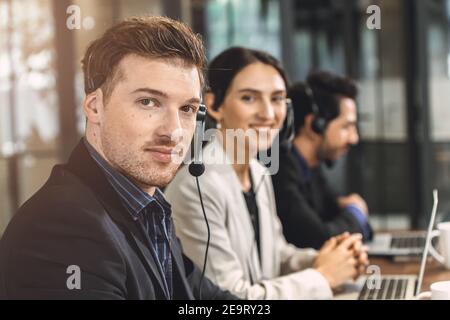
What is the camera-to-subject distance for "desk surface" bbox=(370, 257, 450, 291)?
1.60 meters

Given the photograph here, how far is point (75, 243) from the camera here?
1023 millimetres

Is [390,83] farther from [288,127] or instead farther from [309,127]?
[288,127]

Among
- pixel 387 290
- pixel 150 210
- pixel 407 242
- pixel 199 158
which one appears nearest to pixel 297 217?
pixel 407 242

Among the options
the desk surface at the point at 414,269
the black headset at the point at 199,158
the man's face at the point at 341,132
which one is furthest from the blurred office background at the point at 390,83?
the black headset at the point at 199,158

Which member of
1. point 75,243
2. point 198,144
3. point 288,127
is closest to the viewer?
point 75,243

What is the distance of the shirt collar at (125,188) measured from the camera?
1.11 m

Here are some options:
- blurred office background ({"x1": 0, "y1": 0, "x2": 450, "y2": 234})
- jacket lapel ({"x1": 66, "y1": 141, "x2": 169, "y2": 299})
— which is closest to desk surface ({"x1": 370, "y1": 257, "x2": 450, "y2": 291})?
jacket lapel ({"x1": 66, "y1": 141, "x2": 169, "y2": 299})

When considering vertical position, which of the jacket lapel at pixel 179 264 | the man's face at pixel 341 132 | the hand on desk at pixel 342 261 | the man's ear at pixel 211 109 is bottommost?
the hand on desk at pixel 342 261

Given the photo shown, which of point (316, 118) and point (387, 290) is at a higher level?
point (316, 118)

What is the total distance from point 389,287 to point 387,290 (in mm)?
36

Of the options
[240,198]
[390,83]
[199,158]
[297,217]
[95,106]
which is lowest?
[297,217]

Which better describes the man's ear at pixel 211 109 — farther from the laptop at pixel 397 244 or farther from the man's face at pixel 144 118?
the laptop at pixel 397 244

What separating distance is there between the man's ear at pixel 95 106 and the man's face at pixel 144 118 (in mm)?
10

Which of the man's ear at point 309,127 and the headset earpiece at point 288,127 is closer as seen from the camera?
the headset earpiece at point 288,127
